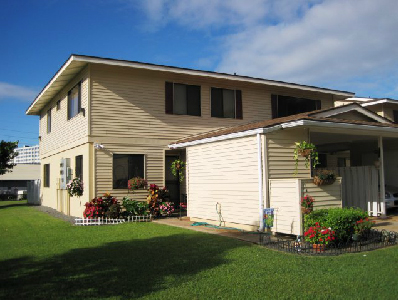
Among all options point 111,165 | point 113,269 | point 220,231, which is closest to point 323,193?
point 220,231

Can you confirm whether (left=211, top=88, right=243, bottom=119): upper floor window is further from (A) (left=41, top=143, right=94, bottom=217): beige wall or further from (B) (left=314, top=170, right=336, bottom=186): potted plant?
(B) (left=314, top=170, right=336, bottom=186): potted plant

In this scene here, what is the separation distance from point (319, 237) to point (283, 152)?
10.2 ft

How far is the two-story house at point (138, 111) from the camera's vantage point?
1409 cm

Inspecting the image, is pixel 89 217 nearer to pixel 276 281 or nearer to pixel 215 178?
pixel 215 178

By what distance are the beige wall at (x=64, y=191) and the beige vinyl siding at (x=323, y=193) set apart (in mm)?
7529

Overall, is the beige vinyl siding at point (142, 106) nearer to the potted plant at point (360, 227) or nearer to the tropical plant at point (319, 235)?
the tropical plant at point (319, 235)

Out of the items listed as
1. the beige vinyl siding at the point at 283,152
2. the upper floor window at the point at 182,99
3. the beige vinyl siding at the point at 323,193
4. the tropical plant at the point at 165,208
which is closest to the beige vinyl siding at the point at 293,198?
the beige vinyl siding at the point at 323,193

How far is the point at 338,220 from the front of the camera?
8.43m

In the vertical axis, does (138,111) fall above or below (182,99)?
below

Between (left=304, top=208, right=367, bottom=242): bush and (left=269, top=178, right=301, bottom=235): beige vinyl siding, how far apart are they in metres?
0.59

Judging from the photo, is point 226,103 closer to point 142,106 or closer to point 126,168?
point 142,106

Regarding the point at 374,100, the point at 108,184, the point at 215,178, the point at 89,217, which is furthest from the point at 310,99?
the point at 89,217

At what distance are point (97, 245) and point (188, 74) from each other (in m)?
8.31

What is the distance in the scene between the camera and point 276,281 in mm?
5902
